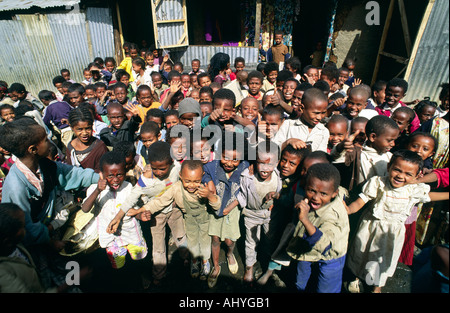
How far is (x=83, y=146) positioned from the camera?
3.02 meters

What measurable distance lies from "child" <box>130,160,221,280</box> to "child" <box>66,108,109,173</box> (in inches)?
39.9

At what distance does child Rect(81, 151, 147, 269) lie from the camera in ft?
7.82

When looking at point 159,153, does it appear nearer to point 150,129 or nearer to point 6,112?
point 150,129

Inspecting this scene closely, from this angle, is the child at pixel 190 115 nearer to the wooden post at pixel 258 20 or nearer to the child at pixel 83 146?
the child at pixel 83 146

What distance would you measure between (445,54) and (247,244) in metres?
5.81

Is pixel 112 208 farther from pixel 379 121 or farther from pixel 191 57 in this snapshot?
pixel 191 57

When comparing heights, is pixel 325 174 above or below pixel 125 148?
above

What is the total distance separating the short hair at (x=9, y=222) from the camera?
5.25 ft

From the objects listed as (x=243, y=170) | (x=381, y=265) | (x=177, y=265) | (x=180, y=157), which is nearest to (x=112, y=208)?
(x=180, y=157)

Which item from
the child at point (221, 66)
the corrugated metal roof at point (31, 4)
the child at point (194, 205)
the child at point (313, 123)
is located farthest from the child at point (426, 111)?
the corrugated metal roof at point (31, 4)

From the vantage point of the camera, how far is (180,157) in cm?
292

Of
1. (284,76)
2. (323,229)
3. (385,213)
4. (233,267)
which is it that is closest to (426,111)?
(385,213)

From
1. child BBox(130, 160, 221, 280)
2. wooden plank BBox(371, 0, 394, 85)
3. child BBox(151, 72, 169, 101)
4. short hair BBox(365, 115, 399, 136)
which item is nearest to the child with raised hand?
short hair BBox(365, 115, 399, 136)

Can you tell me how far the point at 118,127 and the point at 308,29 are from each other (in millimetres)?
9456
